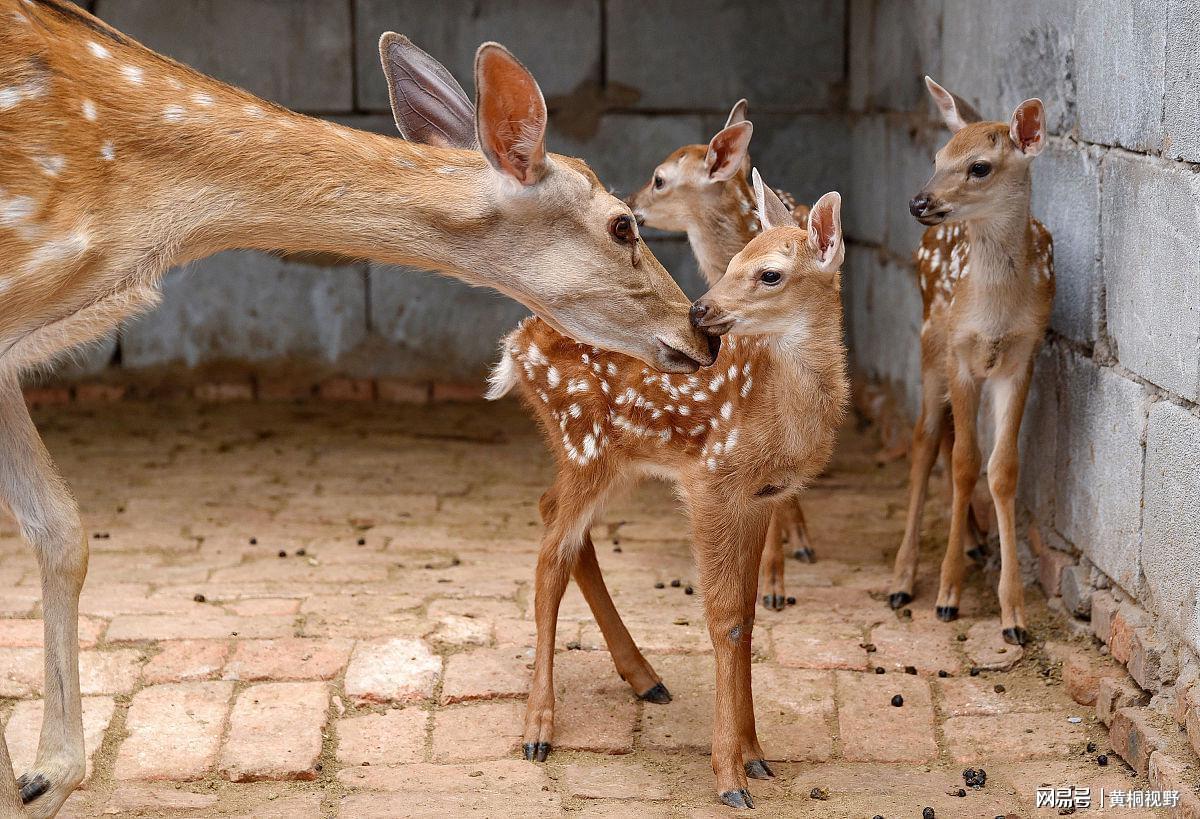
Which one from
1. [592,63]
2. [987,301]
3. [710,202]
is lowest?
[987,301]

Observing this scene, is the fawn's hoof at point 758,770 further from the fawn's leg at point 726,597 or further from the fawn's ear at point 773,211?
the fawn's ear at point 773,211

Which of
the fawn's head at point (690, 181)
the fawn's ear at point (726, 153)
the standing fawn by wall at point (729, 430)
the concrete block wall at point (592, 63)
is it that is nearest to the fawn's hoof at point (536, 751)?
the standing fawn by wall at point (729, 430)

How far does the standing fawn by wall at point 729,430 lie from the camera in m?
3.81

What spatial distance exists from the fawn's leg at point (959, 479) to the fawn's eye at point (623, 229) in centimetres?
179

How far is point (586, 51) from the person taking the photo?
332 inches

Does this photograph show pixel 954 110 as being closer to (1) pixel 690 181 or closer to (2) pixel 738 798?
(1) pixel 690 181

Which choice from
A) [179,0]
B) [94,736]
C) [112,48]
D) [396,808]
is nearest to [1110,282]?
[396,808]

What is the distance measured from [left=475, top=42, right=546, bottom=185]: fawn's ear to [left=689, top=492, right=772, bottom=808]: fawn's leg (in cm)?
105

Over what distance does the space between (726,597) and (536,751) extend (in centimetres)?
70

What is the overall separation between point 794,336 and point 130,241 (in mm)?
1711

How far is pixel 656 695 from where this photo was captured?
4.34 metres

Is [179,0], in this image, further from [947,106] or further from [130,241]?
[130,241]

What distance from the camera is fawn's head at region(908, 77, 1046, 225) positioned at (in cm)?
451

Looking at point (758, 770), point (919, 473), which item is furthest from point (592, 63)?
point (758, 770)
